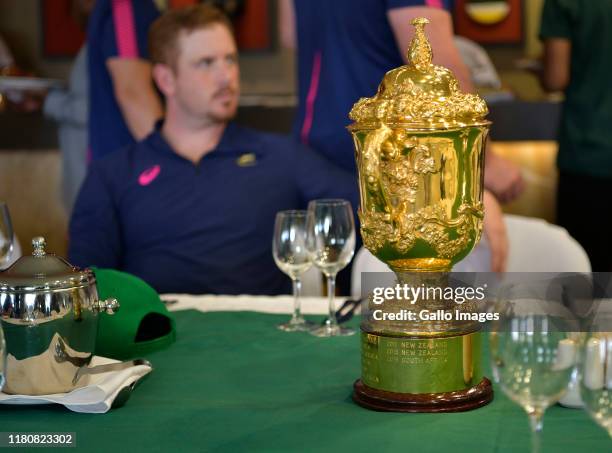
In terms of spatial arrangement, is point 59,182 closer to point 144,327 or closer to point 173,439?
point 144,327

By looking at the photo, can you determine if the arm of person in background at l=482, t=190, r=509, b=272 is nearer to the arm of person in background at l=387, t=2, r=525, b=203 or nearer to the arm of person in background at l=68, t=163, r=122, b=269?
the arm of person in background at l=387, t=2, r=525, b=203

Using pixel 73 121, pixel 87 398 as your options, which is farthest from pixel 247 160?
pixel 73 121

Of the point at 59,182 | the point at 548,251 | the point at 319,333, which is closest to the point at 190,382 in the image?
the point at 319,333

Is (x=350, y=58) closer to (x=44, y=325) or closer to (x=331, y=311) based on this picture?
(x=331, y=311)

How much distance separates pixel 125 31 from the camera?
2904mm

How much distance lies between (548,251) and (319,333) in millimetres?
754

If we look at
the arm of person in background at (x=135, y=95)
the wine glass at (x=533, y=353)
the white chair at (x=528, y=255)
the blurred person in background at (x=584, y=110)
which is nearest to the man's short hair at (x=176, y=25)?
the arm of person in background at (x=135, y=95)

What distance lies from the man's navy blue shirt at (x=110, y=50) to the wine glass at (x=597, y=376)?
7.55 feet

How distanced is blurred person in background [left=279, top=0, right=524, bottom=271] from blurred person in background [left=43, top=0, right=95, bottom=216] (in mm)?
1594

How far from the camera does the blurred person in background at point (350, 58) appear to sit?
86.6 inches

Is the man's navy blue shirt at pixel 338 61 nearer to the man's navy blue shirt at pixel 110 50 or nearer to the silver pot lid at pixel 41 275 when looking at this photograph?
the man's navy blue shirt at pixel 110 50

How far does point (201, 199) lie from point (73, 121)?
1839 millimetres

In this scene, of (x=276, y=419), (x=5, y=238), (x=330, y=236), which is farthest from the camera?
(x=5, y=238)

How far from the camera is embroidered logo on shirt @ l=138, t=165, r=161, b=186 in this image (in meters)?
2.35
